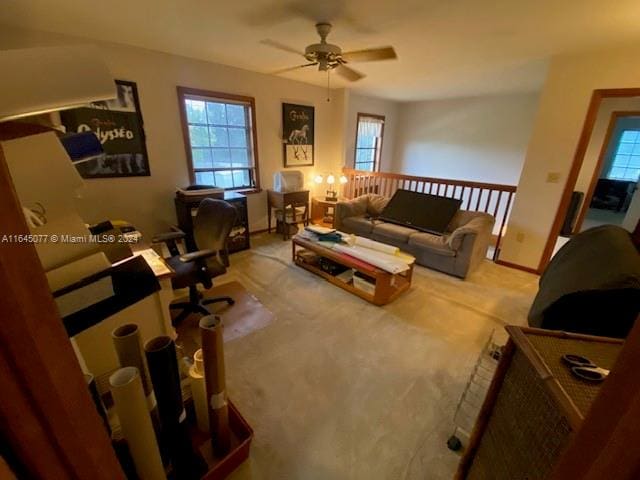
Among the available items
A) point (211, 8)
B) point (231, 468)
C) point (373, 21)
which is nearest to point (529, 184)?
point (373, 21)

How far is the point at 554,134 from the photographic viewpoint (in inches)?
112

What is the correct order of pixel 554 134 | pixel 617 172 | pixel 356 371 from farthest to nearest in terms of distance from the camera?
pixel 617 172
pixel 554 134
pixel 356 371

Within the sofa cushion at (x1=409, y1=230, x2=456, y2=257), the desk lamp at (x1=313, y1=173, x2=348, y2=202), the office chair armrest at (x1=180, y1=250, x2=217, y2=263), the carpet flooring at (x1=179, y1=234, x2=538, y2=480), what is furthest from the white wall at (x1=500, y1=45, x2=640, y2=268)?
the office chair armrest at (x1=180, y1=250, x2=217, y2=263)

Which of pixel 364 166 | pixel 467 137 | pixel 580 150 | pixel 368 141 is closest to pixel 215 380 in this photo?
pixel 580 150

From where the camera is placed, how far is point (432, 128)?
6000 mm

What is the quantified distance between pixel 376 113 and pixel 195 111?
3856 mm

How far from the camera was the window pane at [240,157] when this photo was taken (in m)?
3.84

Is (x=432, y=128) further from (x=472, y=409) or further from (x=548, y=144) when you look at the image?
(x=472, y=409)

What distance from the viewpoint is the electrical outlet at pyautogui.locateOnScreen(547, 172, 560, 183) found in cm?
288

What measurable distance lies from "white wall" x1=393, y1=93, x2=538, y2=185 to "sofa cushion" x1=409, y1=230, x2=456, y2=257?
3.23 m

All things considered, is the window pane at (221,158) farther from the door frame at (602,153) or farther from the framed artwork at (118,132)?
the door frame at (602,153)

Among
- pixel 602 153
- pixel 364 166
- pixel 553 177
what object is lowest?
pixel 364 166

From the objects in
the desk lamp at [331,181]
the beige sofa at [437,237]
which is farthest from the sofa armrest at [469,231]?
the desk lamp at [331,181]

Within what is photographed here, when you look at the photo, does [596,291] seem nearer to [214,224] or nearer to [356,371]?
[356,371]
